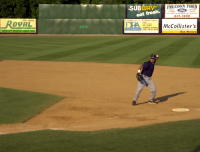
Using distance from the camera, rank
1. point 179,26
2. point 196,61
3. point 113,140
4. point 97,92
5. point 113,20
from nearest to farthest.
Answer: point 113,140 → point 97,92 → point 196,61 → point 179,26 → point 113,20

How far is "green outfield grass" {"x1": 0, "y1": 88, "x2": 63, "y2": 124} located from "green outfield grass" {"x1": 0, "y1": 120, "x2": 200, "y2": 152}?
2692 mm

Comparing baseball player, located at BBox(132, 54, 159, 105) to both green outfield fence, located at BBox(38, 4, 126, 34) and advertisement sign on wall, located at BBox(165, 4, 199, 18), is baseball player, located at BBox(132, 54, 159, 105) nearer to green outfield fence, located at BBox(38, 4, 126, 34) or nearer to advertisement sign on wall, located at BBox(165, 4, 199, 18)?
green outfield fence, located at BBox(38, 4, 126, 34)

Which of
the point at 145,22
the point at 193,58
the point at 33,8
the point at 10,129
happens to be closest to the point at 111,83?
the point at 10,129

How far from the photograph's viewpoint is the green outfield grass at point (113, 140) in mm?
7824

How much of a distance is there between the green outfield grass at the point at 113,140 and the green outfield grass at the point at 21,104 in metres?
2.69

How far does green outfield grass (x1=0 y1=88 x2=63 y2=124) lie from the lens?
12.5 m

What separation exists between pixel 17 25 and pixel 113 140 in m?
52.2

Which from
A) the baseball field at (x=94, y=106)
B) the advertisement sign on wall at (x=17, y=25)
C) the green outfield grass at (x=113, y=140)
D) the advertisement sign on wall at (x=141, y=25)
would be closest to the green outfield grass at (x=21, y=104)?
the baseball field at (x=94, y=106)

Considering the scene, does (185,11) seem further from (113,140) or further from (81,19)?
(113,140)

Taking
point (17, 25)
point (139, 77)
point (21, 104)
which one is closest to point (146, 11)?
point (17, 25)

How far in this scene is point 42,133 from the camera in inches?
387

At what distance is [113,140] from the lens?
8656 mm

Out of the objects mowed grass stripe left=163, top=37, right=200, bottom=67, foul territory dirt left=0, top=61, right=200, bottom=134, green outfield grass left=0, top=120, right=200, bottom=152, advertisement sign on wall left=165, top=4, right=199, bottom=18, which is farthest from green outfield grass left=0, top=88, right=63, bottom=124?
advertisement sign on wall left=165, top=4, right=199, bottom=18

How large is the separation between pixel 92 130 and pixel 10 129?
2145mm
